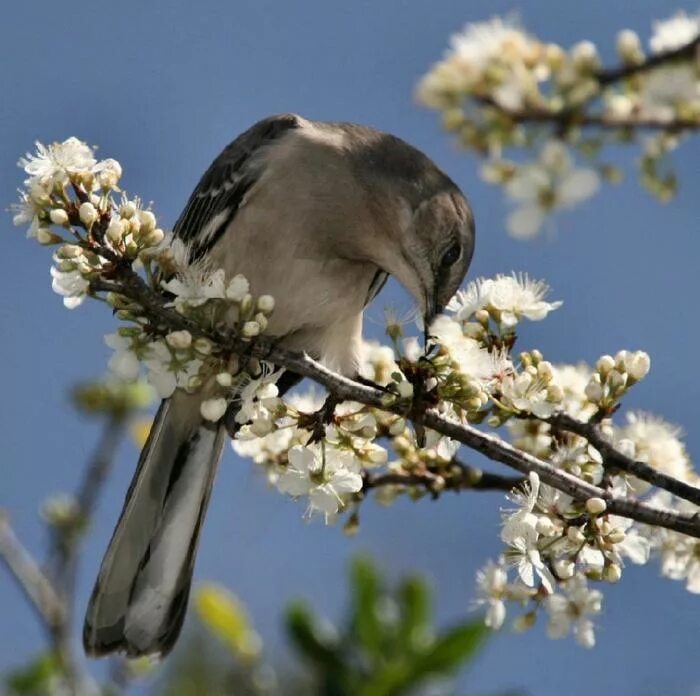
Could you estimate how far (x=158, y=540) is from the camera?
4863mm

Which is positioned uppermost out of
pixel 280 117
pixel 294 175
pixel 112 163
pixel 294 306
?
pixel 280 117

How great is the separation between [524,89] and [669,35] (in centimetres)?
28

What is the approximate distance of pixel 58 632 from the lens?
12.5 ft

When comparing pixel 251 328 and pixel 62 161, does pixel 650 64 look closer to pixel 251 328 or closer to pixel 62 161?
pixel 251 328

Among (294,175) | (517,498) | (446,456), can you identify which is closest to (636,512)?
(517,498)

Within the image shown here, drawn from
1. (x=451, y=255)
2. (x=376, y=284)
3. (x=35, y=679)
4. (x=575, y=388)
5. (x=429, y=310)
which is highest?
(x=376, y=284)

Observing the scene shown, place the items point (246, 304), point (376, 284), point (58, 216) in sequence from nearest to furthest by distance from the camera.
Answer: point (58, 216), point (246, 304), point (376, 284)

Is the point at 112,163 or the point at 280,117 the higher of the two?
the point at 280,117

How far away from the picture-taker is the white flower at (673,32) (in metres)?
2.06

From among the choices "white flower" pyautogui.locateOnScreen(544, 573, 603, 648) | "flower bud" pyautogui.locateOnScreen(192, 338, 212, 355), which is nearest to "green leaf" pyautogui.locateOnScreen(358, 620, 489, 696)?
"white flower" pyautogui.locateOnScreen(544, 573, 603, 648)

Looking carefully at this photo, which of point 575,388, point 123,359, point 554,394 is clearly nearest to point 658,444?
point 575,388

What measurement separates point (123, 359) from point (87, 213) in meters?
0.43

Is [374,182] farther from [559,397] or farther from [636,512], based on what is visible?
[636,512]

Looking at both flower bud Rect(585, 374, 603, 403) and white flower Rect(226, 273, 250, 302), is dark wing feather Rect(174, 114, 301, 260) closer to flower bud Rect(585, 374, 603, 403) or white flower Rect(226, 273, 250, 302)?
white flower Rect(226, 273, 250, 302)
